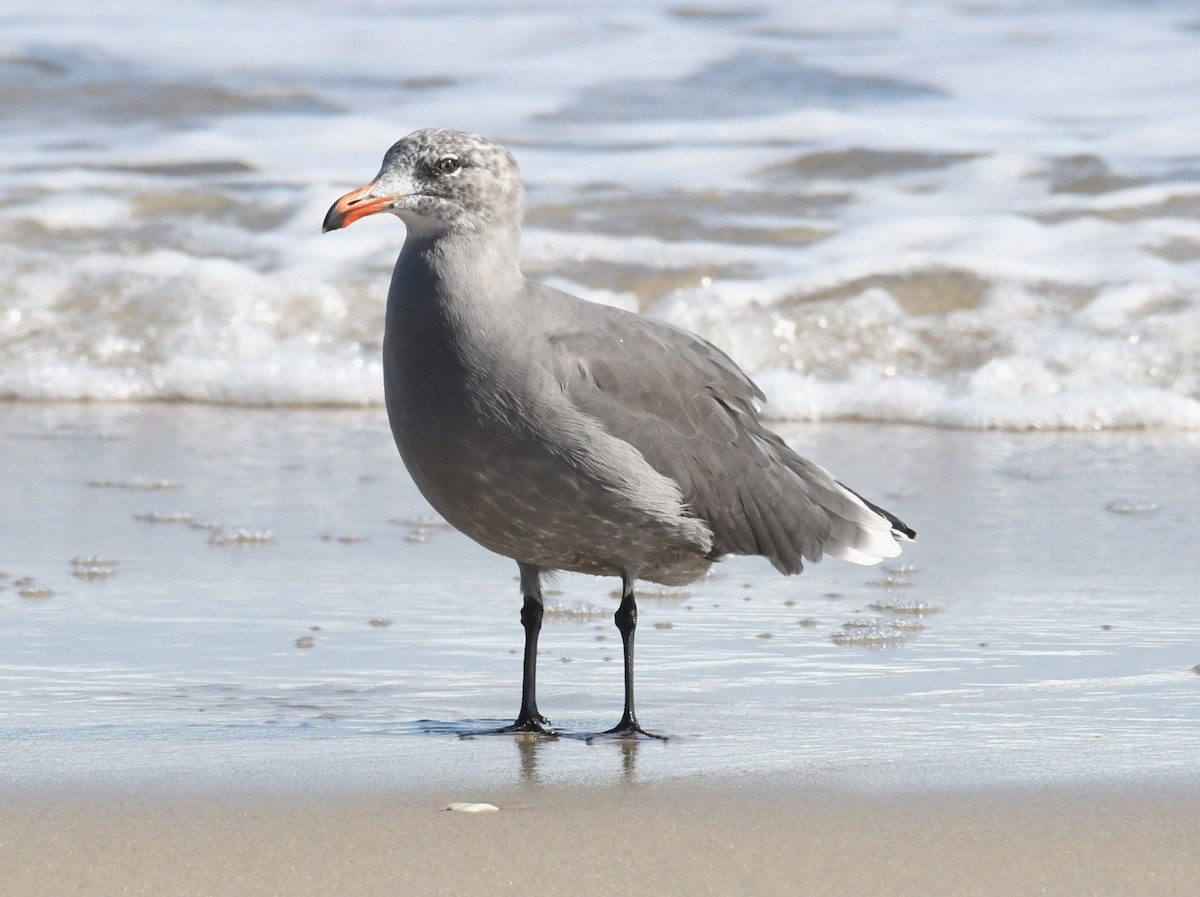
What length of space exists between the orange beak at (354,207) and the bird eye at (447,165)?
0.39 ft

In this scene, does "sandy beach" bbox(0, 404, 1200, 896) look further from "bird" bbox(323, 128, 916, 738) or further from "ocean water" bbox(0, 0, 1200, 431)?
"ocean water" bbox(0, 0, 1200, 431)

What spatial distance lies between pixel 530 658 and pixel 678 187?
8414mm

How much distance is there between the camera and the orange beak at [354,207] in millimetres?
3877

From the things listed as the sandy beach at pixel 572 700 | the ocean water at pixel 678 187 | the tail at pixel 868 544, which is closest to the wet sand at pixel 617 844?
the sandy beach at pixel 572 700

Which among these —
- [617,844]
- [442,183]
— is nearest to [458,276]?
[442,183]

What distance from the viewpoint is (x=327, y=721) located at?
404 centimetres

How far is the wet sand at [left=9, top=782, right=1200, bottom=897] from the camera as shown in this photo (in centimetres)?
289

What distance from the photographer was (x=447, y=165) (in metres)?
4.05

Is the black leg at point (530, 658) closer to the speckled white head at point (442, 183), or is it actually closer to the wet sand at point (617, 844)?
the wet sand at point (617, 844)

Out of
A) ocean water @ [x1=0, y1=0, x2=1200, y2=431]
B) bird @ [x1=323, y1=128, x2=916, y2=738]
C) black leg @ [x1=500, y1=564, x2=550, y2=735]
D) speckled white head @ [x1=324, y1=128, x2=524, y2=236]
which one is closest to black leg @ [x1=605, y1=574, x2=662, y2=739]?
bird @ [x1=323, y1=128, x2=916, y2=738]

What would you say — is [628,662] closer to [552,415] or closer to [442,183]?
[552,415]

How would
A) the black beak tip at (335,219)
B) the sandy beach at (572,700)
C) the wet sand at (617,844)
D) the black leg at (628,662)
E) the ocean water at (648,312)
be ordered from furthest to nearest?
1. the ocean water at (648,312)
2. the black leg at (628,662)
3. the black beak tip at (335,219)
4. the sandy beach at (572,700)
5. the wet sand at (617,844)

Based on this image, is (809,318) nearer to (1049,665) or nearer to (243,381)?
(243,381)

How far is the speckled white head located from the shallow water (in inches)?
43.1
